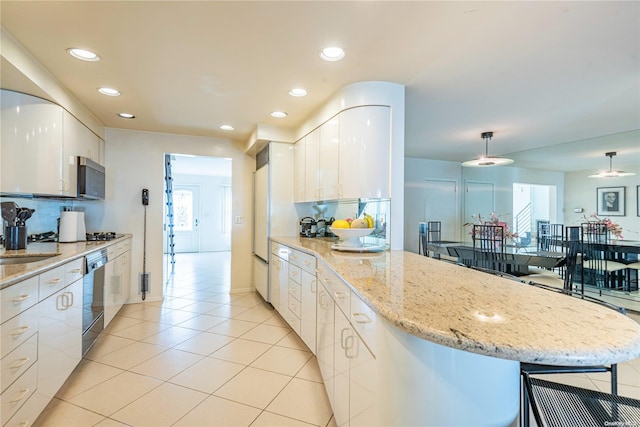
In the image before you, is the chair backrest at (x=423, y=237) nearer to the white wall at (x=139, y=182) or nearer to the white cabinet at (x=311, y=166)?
the white cabinet at (x=311, y=166)

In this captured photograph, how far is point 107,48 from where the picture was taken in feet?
6.24

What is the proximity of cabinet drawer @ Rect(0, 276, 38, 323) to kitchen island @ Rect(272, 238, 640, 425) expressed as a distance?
5.20 ft

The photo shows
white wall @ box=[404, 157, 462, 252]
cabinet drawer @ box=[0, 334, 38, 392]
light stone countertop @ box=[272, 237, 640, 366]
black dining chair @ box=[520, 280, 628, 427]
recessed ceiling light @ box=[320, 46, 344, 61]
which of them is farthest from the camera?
white wall @ box=[404, 157, 462, 252]

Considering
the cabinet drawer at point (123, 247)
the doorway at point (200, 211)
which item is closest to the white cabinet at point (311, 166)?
the cabinet drawer at point (123, 247)

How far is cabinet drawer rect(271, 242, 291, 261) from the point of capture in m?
2.93

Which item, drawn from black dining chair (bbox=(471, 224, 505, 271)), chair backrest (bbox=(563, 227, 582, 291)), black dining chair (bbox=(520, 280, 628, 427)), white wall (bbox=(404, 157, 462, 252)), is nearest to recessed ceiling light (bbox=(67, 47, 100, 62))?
black dining chair (bbox=(520, 280, 628, 427))

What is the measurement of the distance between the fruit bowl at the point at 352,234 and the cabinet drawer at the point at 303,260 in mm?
359

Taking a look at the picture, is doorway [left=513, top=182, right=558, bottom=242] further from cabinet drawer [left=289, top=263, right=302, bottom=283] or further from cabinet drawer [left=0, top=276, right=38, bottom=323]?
cabinet drawer [left=0, top=276, right=38, bottom=323]

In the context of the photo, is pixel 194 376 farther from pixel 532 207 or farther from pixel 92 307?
pixel 532 207

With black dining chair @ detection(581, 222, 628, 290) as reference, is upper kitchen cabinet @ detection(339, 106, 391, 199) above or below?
above

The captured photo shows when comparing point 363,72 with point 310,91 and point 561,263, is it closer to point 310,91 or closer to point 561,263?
point 310,91

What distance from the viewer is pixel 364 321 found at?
4.00ft

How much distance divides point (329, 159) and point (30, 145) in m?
2.37

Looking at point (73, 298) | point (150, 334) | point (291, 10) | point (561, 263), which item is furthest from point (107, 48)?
point (561, 263)
